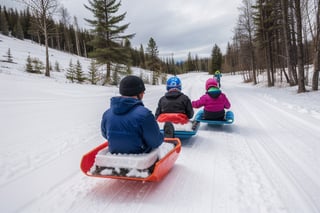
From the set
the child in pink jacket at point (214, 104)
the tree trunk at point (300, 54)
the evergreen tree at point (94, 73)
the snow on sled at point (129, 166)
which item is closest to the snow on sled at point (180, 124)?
the child in pink jacket at point (214, 104)

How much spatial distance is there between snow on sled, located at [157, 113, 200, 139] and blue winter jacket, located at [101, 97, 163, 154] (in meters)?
1.74

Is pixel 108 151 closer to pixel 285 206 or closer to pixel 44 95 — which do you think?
pixel 285 206

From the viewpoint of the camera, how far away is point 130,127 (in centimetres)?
261

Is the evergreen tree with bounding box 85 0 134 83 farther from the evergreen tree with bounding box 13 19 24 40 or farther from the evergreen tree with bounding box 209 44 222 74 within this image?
the evergreen tree with bounding box 209 44 222 74

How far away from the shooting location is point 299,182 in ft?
9.18

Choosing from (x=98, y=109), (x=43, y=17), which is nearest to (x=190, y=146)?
(x=98, y=109)

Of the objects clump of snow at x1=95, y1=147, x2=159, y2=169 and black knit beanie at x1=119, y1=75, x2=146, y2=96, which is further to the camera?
black knit beanie at x1=119, y1=75, x2=146, y2=96

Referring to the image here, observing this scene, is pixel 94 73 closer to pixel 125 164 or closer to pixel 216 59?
pixel 125 164

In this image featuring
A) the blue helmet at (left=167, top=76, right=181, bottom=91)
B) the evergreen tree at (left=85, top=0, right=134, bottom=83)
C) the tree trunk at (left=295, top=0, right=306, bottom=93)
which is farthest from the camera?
the evergreen tree at (left=85, top=0, right=134, bottom=83)

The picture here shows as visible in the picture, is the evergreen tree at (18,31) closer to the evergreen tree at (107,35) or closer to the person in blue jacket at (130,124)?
the evergreen tree at (107,35)

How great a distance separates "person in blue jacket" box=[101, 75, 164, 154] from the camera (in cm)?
260

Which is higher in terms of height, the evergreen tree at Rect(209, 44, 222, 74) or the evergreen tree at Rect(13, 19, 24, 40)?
the evergreen tree at Rect(13, 19, 24, 40)

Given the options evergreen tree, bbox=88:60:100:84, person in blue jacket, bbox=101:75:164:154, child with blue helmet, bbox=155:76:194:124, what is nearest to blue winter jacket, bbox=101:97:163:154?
person in blue jacket, bbox=101:75:164:154

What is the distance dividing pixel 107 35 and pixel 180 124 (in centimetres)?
2019
